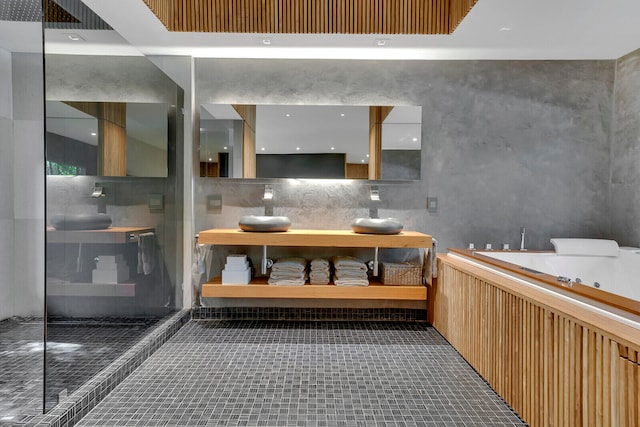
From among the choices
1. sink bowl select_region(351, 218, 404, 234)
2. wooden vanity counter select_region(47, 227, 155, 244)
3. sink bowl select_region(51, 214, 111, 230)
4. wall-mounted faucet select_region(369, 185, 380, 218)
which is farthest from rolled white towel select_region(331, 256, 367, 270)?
sink bowl select_region(51, 214, 111, 230)

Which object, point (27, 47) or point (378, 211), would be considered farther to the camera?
point (378, 211)

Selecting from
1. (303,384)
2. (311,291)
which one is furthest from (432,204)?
(303,384)

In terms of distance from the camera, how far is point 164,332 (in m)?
2.64

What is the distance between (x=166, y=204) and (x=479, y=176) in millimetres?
2658

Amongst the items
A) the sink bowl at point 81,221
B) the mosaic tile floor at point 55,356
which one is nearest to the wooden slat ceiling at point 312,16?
the sink bowl at point 81,221

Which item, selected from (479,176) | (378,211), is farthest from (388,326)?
(479,176)

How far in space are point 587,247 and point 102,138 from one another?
3.61m

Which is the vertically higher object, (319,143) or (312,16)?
(312,16)

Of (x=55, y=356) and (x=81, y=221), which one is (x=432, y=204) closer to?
(x=81, y=221)

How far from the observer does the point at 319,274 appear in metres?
2.91

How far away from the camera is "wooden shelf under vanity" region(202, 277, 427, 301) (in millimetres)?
2809

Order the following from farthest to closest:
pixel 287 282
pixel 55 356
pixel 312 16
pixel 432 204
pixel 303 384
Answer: pixel 432 204 → pixel 287 282 → pixel 312 16 → pixel 303 384 → pixel 55 356

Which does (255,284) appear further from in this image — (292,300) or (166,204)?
(166,204)

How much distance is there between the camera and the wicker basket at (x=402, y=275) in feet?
9.56
